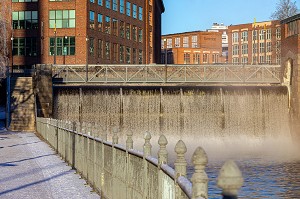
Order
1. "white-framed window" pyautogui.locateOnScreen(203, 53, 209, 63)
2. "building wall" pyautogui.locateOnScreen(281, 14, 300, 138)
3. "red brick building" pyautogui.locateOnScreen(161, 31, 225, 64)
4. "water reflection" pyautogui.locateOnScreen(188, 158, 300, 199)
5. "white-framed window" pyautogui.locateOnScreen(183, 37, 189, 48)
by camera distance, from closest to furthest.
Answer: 1. "water reflection" pyautogui.locateOnScreen(188, 158, 300, 199)
2. "building wall" pyautogui.locateOnScreen(281, 14, 300, 138)
3. "red brick building" pyautogui.locateOnScreen(161, 31, 225, 64)
4. "white-framed window" pyautogui.locateOnScreen(203, 53, 209, 63)
5. "white-framed window" pyautogui.locateOnScreen(183, 37, 189, 48)

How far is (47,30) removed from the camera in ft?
280

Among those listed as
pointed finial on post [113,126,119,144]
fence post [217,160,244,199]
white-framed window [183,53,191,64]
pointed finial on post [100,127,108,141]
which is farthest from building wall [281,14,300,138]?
white-framed window [183,53,191,64]

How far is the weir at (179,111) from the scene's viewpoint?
53.3m

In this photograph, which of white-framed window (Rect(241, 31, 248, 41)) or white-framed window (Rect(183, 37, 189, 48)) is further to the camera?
white-framed window (Rect(183, 37, 189, 48))

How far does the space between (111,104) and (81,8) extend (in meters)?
33.1

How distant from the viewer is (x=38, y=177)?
22.1 m

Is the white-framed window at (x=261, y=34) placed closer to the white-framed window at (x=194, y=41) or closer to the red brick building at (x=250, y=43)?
the red brick building at (x=250, y=43)

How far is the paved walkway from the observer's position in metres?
18.0

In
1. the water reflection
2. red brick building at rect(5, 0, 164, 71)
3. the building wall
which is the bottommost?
the water reflection

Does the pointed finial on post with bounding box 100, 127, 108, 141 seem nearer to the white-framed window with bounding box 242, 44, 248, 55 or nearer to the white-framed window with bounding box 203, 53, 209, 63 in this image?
the white-framed window with bounding box 242, 44, 248, 55

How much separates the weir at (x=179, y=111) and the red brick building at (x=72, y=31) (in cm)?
2622

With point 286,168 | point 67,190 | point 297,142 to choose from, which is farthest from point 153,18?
point 67,190

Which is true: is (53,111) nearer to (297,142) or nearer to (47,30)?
(297,142)

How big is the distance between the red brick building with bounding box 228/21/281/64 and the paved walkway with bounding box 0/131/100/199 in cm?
12257
